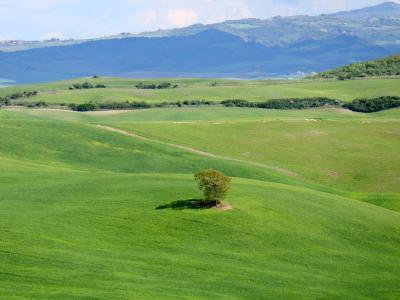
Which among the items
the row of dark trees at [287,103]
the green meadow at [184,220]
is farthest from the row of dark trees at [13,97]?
the green meadow at [184,220]

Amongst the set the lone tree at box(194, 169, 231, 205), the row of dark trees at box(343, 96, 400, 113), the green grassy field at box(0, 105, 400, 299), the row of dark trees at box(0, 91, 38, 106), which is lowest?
the green grassy field at box(0, 105, 400, 299)

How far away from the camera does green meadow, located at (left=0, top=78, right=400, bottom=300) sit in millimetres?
42562

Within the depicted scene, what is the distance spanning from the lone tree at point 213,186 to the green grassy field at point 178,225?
1.36 meters

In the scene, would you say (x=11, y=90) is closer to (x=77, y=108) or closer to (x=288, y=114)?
(x=77, y=108)

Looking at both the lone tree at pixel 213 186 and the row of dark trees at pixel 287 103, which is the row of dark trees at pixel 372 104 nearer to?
the row of dark trees at pixel 287 103

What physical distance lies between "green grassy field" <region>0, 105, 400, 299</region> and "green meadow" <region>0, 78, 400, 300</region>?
11 cm

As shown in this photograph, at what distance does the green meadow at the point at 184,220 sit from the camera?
42.6m

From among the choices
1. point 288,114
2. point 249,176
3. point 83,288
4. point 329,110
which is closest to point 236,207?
point 83,288

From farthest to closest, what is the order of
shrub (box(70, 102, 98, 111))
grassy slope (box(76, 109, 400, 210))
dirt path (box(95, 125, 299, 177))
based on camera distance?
shrub (box(70, 102, 98, 111)), dirt path (box(95, 125, 299, 177)), grassy slope (box(76, 109, 400, 210))

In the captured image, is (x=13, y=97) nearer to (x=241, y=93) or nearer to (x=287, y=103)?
(x=241, y=93)

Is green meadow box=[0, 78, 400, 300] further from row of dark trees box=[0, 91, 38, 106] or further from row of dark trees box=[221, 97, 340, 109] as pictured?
row of dark trees box=[0, 91, 38, 106]

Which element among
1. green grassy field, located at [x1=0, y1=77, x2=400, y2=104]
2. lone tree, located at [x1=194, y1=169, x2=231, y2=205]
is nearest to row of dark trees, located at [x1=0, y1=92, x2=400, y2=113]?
green grassy field, located at [x1=0, y1=77, x2=400, y2=104]

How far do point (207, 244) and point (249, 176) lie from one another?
3454 centimetres

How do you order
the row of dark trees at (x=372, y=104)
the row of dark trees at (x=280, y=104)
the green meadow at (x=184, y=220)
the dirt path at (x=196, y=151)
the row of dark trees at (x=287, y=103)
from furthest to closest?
the row of dark trees at (x=287, y=103), the row of dark trees at (x=372, y=104), the row of dark trees at (x=280, y=104), the dirt path at (x=196, y=151), the green meadow at (x=184, y=220)
